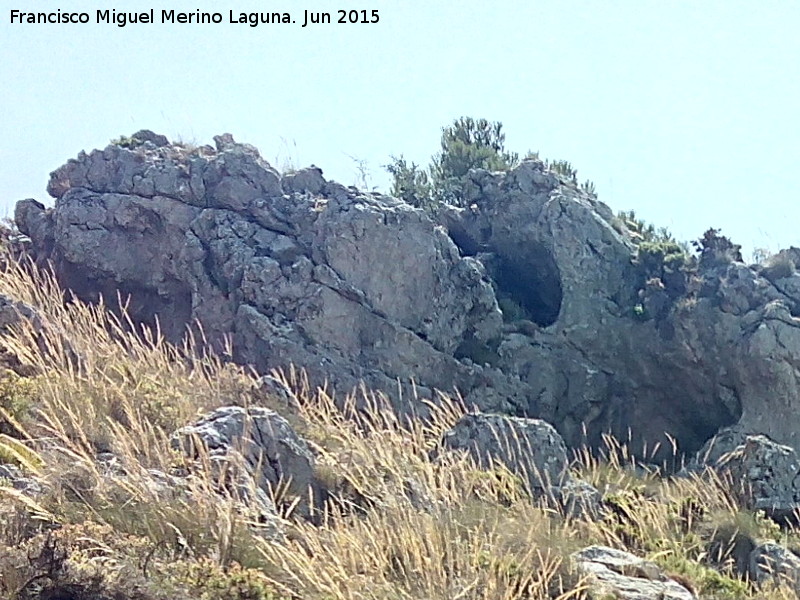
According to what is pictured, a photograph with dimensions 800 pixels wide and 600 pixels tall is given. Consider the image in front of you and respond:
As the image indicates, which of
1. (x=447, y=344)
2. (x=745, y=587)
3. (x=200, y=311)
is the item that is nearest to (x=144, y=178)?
(x=200, y=311)

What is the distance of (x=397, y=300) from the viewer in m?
16.9

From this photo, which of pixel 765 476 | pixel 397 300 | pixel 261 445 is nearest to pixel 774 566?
pixel 765 476

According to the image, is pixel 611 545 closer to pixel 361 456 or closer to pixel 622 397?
pixel 361 456

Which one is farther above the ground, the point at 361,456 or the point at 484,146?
the point at 484,146

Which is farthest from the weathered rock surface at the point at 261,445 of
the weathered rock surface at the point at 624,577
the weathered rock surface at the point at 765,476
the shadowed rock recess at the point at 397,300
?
the shadowed rock recess at the point at 397,300

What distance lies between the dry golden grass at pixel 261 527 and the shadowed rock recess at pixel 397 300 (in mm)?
4801

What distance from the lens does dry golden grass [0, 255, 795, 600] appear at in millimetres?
6113

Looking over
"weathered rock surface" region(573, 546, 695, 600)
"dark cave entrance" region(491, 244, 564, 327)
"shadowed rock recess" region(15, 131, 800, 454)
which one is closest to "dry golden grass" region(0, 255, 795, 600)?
"weathered rock surface" region(573, 546, 695, 600)

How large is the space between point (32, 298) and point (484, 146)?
13859 mm

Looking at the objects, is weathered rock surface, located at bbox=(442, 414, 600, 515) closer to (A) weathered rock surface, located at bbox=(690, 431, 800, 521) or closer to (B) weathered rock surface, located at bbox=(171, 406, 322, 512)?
(B) weathered rock surface, located at bbox=(171, 406, 322, 512)

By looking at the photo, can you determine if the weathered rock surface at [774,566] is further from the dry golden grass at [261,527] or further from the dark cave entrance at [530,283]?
the dark cave entrance at [530,283]

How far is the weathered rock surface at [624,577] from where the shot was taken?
767cm

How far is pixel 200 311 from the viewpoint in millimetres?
16516

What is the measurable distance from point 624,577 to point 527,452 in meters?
3.13
